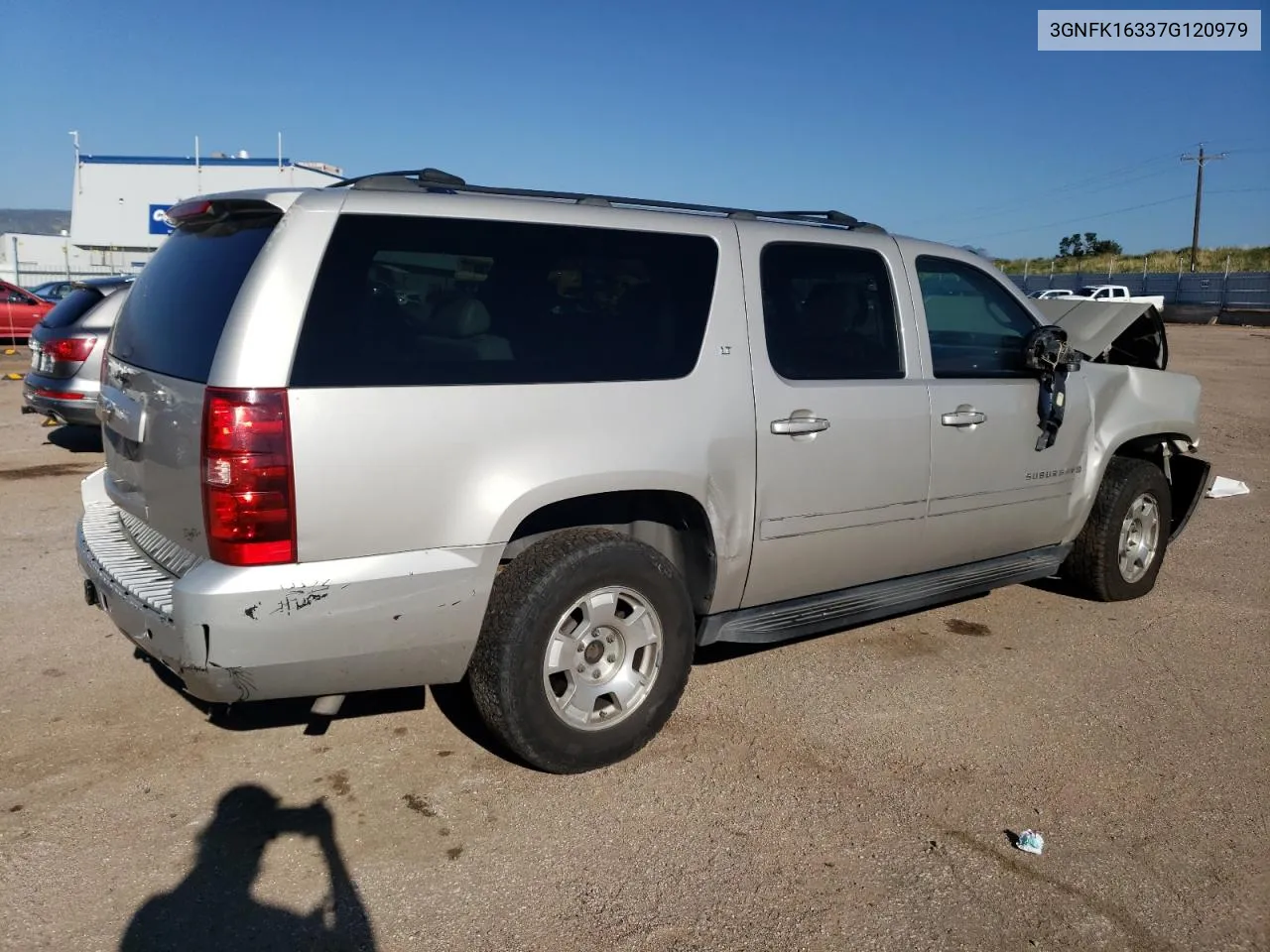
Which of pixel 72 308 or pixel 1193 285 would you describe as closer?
pixel 72 308

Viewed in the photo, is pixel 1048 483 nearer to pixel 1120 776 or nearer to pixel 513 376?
pixel 1120 776

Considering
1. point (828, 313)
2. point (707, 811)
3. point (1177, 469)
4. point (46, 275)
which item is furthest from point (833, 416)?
point (46, 275)

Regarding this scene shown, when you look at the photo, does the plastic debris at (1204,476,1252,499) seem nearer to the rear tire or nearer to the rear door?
the rear tire

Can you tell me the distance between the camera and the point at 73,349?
9.08 m

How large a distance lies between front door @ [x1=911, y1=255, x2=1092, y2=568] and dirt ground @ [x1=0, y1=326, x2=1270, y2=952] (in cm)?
65

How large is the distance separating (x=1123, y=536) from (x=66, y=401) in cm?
831

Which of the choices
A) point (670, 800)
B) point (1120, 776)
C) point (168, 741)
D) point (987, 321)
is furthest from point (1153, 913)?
point (168, 741)

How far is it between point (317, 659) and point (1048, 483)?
146 inches

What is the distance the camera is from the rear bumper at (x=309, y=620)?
3.06 m

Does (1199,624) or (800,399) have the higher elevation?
(800,399)

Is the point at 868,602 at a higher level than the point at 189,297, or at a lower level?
lower

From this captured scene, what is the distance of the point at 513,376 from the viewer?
3.50 meters

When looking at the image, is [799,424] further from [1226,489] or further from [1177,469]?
[1226,489]

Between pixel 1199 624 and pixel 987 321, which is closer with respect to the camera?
pixel 987 321
